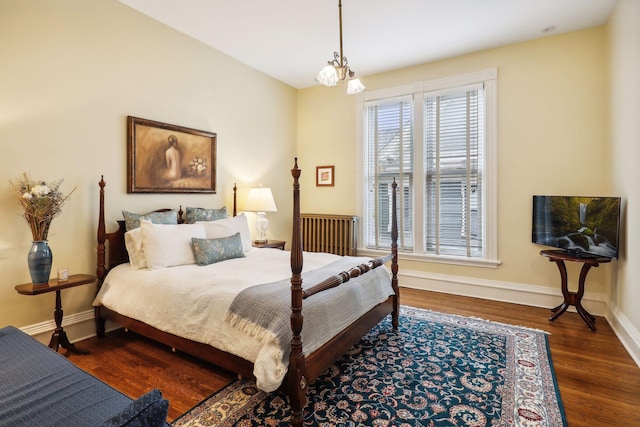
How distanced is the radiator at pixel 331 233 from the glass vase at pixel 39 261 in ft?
10.1

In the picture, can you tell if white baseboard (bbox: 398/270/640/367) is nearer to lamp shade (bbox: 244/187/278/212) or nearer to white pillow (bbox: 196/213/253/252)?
lamp shade (bbox: 244/187/278/212)

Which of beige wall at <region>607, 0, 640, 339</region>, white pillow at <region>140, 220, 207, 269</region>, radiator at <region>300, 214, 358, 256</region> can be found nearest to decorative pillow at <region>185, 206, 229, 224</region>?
white pillow at <region>140, 220, 207, 269</region>

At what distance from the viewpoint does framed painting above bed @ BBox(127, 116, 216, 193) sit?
314 centimetres

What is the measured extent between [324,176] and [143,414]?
4.53 meters

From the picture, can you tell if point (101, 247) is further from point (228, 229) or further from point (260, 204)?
point (260, 204)

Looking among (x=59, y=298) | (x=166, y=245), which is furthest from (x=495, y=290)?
(x=59, y=298)

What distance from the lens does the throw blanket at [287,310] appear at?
1.79 metres

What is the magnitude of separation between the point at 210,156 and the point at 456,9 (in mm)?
2993

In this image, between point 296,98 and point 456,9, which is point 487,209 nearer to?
point 456,9

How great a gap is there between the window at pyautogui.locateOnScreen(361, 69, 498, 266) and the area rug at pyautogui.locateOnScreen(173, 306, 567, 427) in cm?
156

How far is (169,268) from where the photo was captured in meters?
2.73

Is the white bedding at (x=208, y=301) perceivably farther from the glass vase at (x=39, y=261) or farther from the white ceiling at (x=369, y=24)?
the white ceiling at (x=369, y=24)

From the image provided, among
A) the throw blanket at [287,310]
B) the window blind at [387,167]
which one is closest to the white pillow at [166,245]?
the throw blanket at [287,310]

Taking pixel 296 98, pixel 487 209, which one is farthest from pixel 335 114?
pixel 487 209
